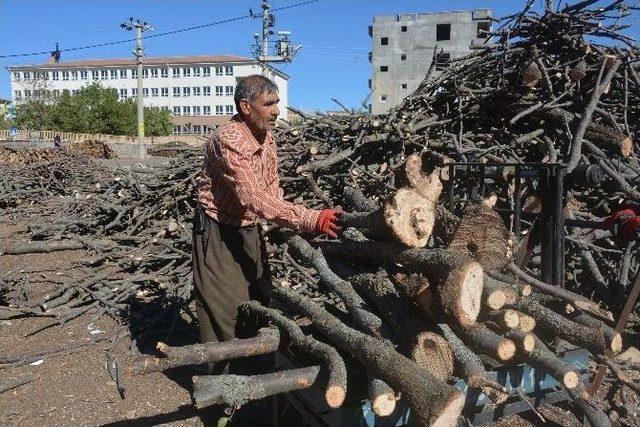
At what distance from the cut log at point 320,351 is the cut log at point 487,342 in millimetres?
517

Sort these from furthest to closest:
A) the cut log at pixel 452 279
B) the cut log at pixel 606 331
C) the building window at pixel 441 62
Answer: the building window at pixel 441 62
the cut log at pixel 606 331
the cut log at pixel 452 279

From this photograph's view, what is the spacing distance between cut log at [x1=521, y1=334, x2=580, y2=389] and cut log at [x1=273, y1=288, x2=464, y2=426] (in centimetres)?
56

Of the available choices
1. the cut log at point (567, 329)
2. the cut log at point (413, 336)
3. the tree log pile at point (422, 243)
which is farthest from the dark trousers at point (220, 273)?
the cut log at point (567, 329)

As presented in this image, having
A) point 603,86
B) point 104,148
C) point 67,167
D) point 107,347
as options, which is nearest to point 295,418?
point 107,347

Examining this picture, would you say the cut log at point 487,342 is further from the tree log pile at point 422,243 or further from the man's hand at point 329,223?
the man's hand at point 329,223

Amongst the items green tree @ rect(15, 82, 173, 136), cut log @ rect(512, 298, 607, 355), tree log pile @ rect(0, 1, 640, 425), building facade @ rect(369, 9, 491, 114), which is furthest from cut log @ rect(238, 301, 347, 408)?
green tree @ rect(15, 82, 173, 136)

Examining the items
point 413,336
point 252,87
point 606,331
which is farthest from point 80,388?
point 606,331

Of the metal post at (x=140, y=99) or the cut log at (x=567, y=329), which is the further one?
the metal post at (x=140, y=99)

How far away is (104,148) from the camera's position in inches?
963

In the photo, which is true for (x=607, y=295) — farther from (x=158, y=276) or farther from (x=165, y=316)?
(x=158, y=276)

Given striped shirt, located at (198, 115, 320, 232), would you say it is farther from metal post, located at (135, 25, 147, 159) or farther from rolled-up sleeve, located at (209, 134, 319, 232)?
metal post, located at (135, 25, 147, 159)

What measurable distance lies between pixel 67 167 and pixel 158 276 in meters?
7.99

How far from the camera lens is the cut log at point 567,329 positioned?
2188mm

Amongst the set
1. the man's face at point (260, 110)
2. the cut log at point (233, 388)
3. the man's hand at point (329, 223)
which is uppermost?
the man's face at point (260, 110)
